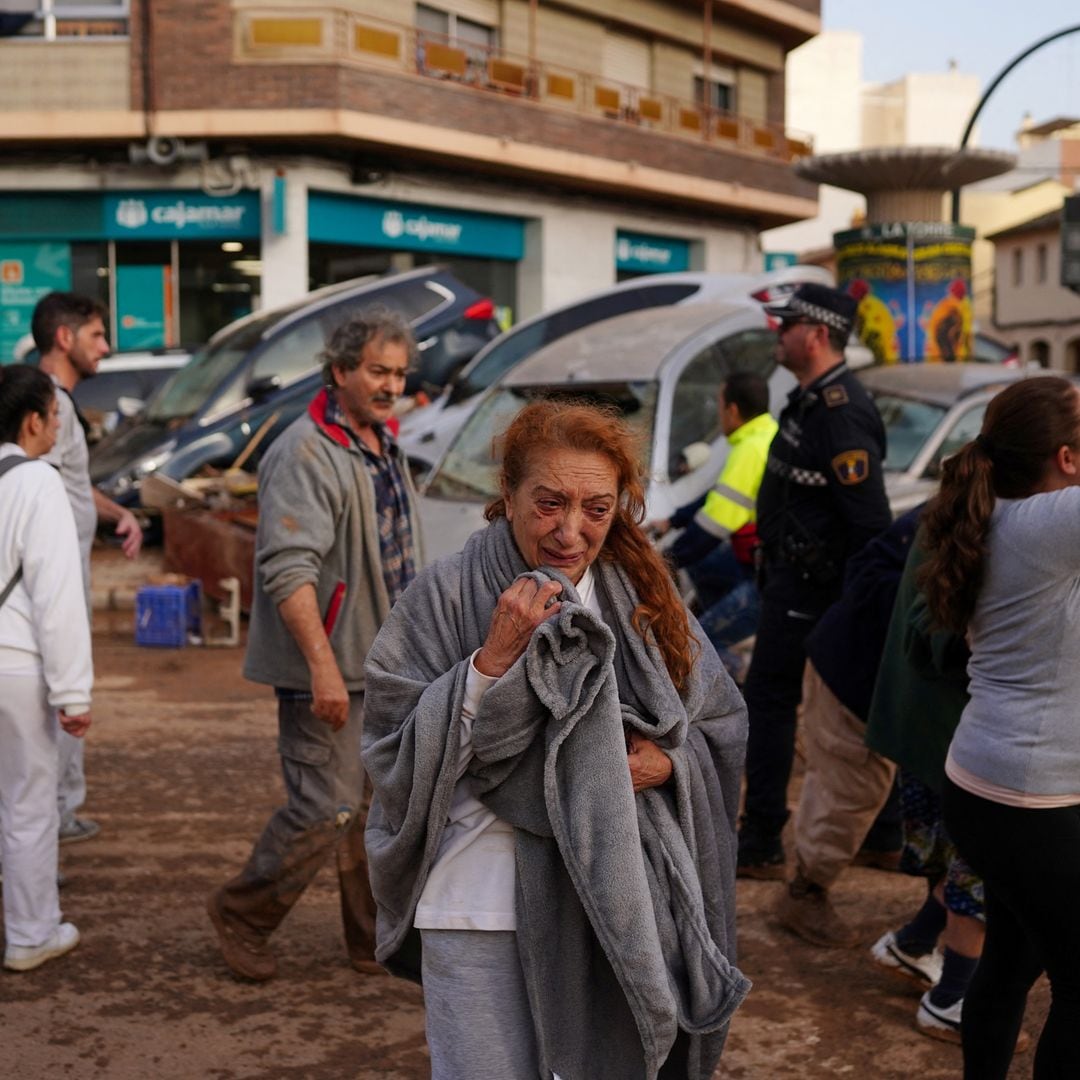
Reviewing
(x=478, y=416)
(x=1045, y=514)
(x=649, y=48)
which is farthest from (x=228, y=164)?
(x=1045, y=514)

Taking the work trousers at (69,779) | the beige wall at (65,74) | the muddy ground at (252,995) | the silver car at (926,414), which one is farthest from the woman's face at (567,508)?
the beige wall at (65,74)

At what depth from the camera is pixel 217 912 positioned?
478 cm

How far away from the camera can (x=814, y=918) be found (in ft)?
16.8

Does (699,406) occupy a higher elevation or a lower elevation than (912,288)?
lower

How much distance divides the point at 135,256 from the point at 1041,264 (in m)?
40.4

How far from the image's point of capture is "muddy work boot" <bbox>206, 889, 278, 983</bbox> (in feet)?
15.6

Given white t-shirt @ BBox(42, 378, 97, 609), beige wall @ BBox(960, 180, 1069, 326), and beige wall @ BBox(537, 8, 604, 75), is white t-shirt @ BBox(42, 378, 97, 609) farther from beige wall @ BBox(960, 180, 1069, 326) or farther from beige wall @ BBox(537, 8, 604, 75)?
beige wall @ BBox(960, 180, 1069, 326)

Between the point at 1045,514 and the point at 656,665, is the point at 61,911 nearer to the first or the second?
the point at 656,665

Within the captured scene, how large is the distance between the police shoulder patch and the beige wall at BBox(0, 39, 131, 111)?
62.5 feet

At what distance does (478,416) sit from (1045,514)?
22.8ft

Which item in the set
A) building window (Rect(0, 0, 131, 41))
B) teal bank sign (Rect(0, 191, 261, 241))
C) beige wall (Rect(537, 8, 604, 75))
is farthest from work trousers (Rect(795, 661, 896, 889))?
beige wall (Rect(537, 8, 604, 75))

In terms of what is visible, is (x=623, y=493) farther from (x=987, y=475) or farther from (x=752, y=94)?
(x=752, y=94)

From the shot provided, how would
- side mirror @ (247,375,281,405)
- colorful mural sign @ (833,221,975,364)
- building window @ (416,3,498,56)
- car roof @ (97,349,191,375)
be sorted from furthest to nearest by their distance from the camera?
building window @ (416,3,498,56) → car roof @ (97,349,191,375) → side mirror @ (247,375,281,405) → colorful mural sign @ (833,221,975,364)

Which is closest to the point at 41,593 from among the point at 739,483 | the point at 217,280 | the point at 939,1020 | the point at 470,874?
the point at 470,874
